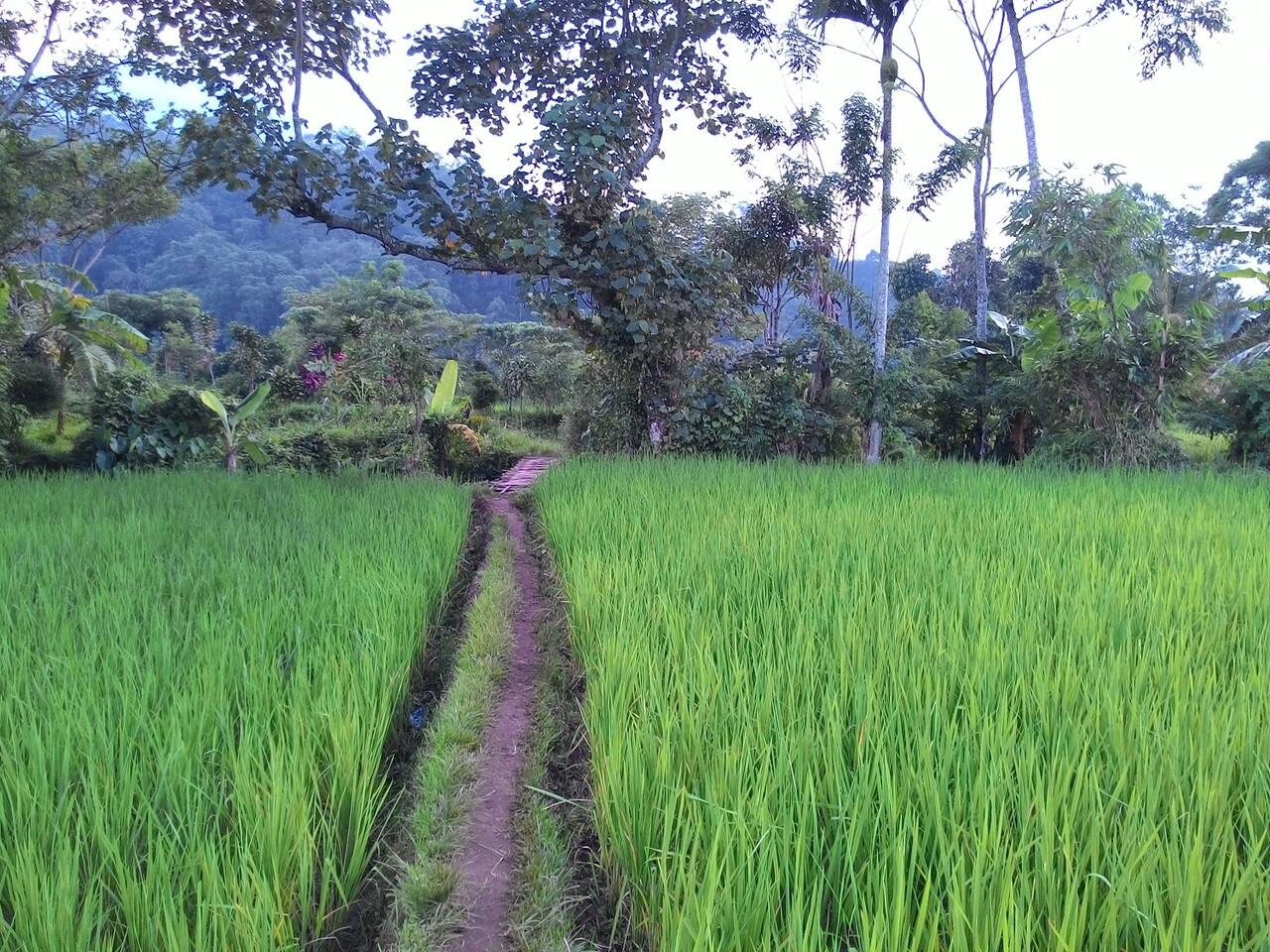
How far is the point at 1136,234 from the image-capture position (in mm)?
5488

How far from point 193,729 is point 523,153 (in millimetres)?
5059

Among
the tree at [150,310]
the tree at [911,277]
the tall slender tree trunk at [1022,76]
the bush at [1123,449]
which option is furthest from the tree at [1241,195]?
the tree at [150,310]

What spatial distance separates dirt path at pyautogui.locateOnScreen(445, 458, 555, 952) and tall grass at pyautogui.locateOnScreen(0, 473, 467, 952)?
207 millimetres

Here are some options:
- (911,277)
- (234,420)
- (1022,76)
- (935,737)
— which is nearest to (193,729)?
(935,737)

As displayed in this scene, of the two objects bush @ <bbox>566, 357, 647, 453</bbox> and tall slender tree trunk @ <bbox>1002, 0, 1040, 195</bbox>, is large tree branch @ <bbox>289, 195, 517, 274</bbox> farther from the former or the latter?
tall slender tree trunk @ <bbox>1002, 0, 1040, 195</bbox>

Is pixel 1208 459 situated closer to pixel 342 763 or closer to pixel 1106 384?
pixel 1106 384

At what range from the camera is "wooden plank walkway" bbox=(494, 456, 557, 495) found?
21.0 feet

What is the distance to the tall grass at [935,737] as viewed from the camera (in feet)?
2.90

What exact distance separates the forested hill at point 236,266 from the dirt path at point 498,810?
2686 centimetres

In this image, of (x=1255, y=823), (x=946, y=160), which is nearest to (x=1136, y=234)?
(x=946, y=160)

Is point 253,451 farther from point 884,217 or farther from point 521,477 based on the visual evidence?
point 884,217

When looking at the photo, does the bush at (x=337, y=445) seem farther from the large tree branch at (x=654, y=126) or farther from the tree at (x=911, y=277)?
the tree at (x=911, y=277)

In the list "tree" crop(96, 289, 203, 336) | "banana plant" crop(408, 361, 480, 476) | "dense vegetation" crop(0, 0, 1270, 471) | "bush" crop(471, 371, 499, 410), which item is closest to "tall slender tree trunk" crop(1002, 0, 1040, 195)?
"dense vegetation" crop(0, 0, 1270, 471)

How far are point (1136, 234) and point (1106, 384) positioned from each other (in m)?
1.19
